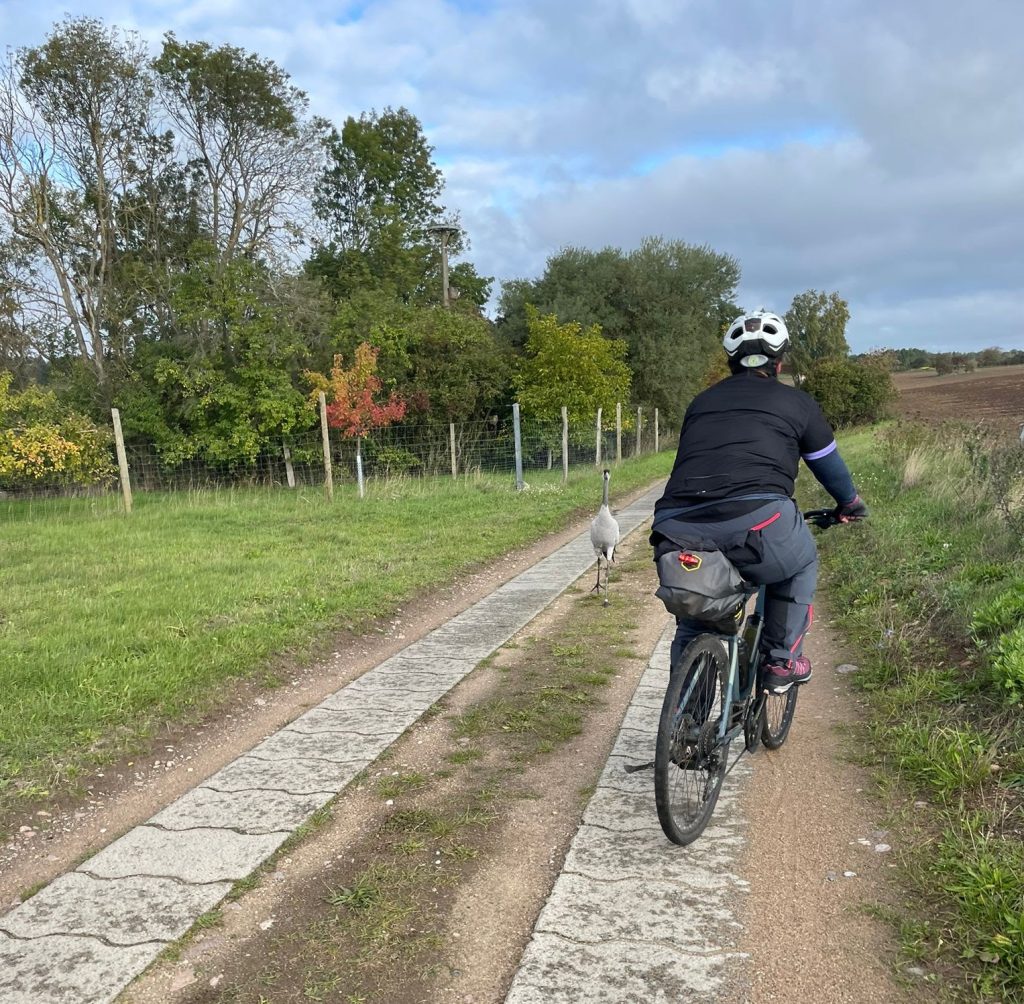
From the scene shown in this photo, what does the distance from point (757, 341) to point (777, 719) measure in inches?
76.2

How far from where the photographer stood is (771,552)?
123 inches

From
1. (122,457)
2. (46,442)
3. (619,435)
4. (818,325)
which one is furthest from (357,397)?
(818,325)

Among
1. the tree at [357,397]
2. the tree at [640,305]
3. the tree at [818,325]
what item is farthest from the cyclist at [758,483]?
the tree at [818,325]

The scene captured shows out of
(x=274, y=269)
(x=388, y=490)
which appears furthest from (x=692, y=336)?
(x=388, y=490)

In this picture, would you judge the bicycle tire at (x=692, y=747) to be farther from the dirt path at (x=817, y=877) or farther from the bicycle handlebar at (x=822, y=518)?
the bicycle handlebar at (x=822, y=518)

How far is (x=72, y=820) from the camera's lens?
139 inches

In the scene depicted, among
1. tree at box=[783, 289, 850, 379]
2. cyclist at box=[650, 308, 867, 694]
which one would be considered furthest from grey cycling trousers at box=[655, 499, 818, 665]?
tree at box=[783, 289, 850, 379]

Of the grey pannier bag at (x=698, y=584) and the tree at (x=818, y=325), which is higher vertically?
the tree at (x=818, y=325)

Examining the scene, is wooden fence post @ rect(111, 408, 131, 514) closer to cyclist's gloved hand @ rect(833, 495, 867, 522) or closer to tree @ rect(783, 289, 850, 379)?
cyclist's gloved hand @ rect(833, 495, 867, 522)

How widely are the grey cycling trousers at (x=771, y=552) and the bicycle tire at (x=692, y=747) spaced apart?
185 mm

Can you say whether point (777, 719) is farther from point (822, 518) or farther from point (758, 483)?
point (758, 483)


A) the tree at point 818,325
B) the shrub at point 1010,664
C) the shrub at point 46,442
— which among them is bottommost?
the shrub at point 1010,664

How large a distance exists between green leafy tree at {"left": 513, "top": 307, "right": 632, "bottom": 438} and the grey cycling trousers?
19341 millimetres

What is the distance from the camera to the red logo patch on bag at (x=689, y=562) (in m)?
2.94
